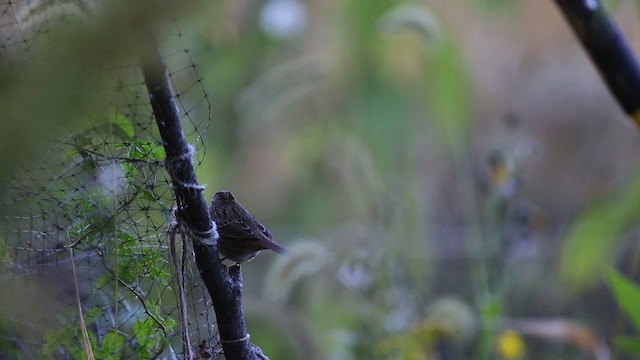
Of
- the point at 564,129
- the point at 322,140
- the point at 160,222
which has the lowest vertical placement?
the point at 160,222

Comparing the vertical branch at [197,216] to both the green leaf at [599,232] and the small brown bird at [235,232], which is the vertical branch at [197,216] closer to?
the small brown bird at [235,232]

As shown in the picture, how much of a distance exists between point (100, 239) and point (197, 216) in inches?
4.9

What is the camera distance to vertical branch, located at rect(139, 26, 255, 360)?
45cm

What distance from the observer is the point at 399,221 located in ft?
4.59

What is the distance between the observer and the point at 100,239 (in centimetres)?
58

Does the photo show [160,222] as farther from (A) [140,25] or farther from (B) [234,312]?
(A) [140,25]

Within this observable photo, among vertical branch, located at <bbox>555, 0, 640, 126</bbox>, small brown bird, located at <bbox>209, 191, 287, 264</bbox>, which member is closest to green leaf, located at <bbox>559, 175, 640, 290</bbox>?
vertical branch, located at <bbox>555, 0, 640, 126</bbox>

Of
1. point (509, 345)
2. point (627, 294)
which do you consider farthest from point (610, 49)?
point (509, 345)

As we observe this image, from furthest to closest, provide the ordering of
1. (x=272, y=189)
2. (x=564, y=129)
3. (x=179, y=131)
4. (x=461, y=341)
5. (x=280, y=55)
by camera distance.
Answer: (x=564, y=129), (x=272, y=189), (x=280, y=55), (x=461, y=341), (x=179, y=131)

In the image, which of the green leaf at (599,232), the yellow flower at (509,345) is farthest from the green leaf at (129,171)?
the yellow flower at (509,345)

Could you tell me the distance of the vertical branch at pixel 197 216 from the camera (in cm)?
45

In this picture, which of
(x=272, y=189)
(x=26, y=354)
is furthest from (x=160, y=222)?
(x=272, y=189)

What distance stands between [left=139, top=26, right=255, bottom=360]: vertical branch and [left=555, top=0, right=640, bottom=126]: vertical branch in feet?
1.39

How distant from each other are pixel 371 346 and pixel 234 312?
901mm
